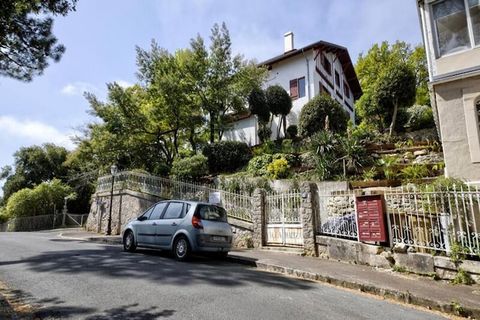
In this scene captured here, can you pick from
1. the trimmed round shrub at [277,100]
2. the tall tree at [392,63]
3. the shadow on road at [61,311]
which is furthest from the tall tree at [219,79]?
the shadow on road at [61,311]

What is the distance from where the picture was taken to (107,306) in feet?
15.0

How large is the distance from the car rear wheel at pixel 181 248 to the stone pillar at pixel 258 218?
361cm

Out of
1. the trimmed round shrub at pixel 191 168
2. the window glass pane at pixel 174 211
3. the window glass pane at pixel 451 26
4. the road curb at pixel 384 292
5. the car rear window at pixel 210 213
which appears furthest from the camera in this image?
the trimmed round shrub at pixel 191 168

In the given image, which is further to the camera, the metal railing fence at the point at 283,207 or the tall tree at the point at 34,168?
the tall tree at the point at 34,168

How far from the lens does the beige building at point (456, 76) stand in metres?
9.20

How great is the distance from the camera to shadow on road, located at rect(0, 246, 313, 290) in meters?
6.26

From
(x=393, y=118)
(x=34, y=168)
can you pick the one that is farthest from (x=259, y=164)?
(x=34, y=168)

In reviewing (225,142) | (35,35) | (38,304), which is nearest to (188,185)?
(225,142)

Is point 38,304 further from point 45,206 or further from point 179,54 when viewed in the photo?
point 45,206

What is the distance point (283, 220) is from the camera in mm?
10984

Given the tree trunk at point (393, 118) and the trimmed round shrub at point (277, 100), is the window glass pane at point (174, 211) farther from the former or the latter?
the trimmed round shrub at point (277, 100)

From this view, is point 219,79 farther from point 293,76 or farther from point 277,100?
point 293,76

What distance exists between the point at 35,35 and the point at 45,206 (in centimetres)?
2642

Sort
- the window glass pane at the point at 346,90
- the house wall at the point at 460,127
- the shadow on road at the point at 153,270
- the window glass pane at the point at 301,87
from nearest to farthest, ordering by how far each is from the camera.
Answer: the shadow on road at the point at 153,270
the house wall at the point at 460,127
the window glass pane at the point at 301,87
the window glass pane at the point at 346,90
